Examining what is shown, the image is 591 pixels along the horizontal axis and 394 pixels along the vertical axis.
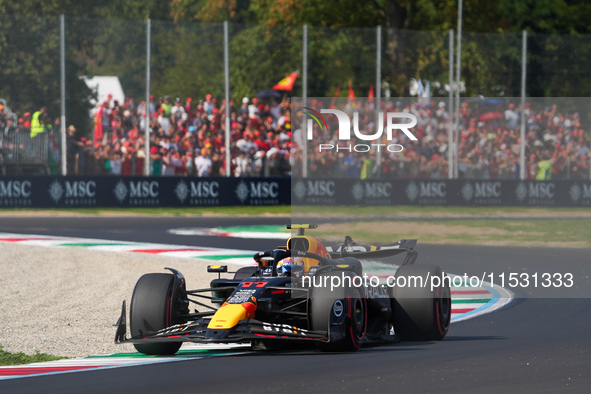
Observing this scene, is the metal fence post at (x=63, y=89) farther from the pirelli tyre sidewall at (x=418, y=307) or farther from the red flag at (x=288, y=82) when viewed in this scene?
the pirelli tyre sidewall at (x=418, y=307)

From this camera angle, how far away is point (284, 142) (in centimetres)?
2339

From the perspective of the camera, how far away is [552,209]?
80.2 ft

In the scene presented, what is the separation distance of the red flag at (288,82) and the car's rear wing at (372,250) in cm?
1567

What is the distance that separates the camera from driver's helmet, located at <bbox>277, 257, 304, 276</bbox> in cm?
786

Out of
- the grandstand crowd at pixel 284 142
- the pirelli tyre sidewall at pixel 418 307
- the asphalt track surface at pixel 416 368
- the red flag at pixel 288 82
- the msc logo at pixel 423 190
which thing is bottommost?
the asphalt track surface at pixel 416 368

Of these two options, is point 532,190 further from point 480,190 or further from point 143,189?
point 143,189

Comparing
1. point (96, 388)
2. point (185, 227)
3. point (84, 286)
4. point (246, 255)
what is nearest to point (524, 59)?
point (185, 227)

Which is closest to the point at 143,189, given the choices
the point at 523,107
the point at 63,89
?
the point at 63,89

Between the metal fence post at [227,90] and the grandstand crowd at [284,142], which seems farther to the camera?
the metal fence post at [227,90]

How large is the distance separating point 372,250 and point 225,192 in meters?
15.0

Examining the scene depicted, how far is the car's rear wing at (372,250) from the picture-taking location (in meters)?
8.62

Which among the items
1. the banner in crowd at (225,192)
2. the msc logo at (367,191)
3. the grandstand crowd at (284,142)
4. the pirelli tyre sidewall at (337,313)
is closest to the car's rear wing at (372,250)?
the pirelli tyre sidewall at (337,313)

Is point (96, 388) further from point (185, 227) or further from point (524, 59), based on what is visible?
point (524, 59)

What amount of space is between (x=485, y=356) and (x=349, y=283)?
1.09 meters
